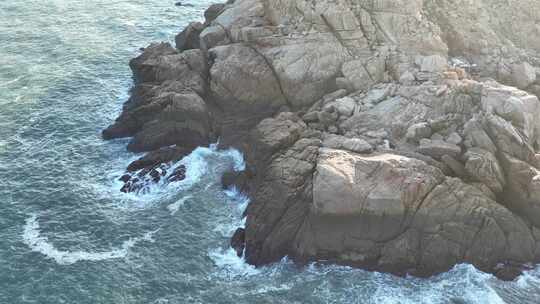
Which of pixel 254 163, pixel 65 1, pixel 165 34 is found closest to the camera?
pixel 254 163

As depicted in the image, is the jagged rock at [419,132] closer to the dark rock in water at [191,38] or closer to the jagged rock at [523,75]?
the jagged rock at [523,75]

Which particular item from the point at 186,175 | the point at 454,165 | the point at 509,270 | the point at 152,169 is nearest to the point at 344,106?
the point at 454,165

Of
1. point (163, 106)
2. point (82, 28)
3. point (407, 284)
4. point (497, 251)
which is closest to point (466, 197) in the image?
point (497, 251)

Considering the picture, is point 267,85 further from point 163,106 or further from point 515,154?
point 515,154

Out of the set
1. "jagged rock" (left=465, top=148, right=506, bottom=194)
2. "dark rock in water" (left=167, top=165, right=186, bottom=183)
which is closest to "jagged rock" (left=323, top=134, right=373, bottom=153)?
"jagged rock" (left=465, top=148, right=506, bottom=194)

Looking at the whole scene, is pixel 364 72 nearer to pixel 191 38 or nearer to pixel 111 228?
pixel 191 38

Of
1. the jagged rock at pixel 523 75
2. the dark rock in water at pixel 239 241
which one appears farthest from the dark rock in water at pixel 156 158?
the jagged rock at pixel 523 75
